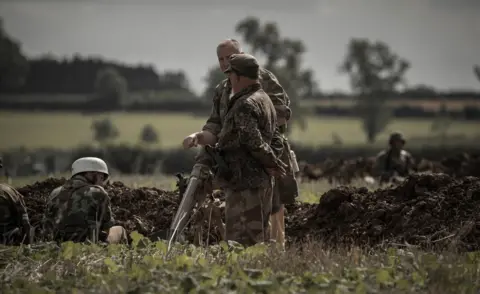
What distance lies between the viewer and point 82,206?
12.3 m

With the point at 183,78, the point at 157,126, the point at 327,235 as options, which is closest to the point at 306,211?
the point at 327,235

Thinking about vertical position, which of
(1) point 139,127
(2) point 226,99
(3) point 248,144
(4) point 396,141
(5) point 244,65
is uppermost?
(5) point 244,65

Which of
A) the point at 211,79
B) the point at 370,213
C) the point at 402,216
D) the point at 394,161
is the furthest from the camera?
the point at 211,79

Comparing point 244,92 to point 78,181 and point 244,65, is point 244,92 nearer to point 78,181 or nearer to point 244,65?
point 244,65

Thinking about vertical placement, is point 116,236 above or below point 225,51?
below

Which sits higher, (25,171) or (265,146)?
(265,146)

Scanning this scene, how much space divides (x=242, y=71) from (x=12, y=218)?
310 centimetres

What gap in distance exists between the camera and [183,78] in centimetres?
14088

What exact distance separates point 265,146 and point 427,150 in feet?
148

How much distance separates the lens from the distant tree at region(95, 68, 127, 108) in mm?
119562

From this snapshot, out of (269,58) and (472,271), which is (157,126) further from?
(472,271)

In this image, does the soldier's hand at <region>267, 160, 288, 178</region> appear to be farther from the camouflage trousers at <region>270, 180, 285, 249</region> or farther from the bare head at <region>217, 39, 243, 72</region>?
the bare head at <region>217, 39, 243, 72</region>

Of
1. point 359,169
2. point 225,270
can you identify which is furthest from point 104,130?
point 225,270

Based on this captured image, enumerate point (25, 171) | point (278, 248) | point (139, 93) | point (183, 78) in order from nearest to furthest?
point (278, 248)
point (25, 171)
point (139, 93)
point (183, 78)
